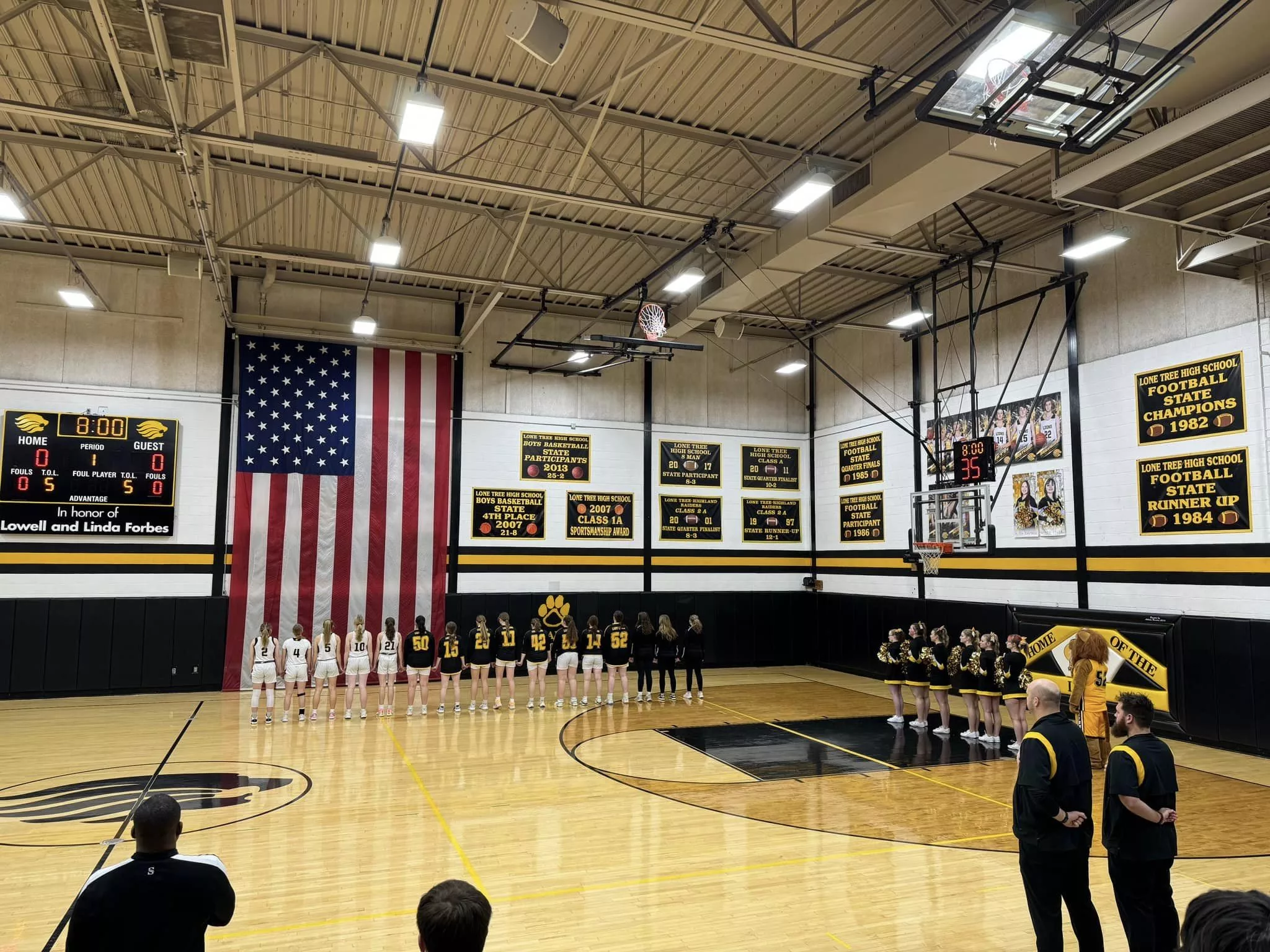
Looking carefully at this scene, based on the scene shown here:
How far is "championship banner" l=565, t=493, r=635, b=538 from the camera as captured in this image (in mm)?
18188

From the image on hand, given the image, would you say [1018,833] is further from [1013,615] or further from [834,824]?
[1013,615]

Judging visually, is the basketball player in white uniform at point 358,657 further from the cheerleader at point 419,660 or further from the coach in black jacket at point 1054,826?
the coach in black jacket at point 1054,826

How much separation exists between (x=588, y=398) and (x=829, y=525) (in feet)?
21.4

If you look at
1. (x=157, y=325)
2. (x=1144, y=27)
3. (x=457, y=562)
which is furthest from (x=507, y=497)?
(x=1144, y=27)

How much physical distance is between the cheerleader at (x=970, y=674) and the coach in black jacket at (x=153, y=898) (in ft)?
32.6

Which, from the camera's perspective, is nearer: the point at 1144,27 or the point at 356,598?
A: the point at 1144,27

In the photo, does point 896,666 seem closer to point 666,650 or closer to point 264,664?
point 666,650

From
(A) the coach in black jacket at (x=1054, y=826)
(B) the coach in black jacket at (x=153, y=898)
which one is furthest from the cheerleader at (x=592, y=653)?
(B) the coach in black jacket at (x=153, y=898)

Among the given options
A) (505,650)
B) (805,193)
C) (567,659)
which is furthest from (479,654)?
(805,193)

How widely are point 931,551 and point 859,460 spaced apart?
217 inches

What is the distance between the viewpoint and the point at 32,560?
14359 mm

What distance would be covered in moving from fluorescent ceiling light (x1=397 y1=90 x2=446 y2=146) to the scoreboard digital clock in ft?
33.6

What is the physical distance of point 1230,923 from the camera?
158cm

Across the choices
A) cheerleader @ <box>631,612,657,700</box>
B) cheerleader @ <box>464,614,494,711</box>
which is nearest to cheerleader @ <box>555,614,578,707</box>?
cheerleader @ <box>631,612,657,700</box>
